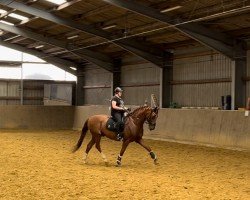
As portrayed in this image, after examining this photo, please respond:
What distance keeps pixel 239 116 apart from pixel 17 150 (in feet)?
26.2

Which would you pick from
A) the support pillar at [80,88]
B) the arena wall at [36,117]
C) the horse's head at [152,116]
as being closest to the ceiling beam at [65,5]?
the horse's head at [152,116]

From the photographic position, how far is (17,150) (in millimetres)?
14352

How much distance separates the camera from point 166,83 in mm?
22297

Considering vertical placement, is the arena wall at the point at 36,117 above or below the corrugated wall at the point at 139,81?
below

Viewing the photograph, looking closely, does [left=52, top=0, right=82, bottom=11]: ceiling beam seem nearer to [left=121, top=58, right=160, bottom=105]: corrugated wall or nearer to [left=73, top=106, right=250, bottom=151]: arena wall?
[left=73, top=106, right=250, bottom=151]: arena wall

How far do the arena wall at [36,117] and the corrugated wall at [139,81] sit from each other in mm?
4549

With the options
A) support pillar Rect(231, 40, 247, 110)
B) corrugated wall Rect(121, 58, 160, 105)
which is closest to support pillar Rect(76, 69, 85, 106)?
corrugated wall Rect(121, 58, 160, 105)

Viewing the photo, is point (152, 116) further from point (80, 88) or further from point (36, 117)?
point (80, 88)

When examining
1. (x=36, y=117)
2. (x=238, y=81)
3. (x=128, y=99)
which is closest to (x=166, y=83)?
(x=128, y=99)

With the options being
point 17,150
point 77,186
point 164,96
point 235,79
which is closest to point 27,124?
point 164,96

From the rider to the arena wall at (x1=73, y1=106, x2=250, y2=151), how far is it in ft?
19.6

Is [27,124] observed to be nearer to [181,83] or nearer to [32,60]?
[32,60]

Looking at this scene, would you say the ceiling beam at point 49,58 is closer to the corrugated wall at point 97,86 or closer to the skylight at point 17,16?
the corrugated wall at point 97,86

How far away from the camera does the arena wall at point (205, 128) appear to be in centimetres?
1526
